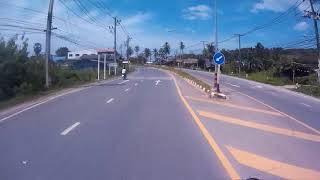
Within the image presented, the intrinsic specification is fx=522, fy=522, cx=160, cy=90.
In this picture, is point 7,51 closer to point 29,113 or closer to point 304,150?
point 29,113

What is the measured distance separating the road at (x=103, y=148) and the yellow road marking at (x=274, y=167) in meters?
0.65

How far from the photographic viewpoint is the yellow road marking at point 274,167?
30.0 ft

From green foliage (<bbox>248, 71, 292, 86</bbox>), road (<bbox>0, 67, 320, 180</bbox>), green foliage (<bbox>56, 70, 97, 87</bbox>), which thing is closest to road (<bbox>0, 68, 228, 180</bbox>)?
road (<bbox>0, 67, 320, 180</bbox>)

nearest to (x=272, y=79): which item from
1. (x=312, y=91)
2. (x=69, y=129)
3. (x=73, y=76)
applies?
(x=312, y=91)

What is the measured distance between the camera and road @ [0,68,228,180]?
8820mm

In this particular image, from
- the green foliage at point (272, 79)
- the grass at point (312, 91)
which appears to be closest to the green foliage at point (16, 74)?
the grass at point (312, 91)

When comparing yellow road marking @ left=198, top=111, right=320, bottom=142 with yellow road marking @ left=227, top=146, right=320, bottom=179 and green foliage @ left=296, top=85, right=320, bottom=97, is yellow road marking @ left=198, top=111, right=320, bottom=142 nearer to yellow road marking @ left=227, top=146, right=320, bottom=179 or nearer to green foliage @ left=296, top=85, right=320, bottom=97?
yellow road marking @ left=227, top=146, right=320, bottom=179

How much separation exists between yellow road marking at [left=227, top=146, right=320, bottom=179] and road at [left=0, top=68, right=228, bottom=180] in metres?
0.65

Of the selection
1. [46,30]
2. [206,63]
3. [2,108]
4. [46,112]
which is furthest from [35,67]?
[206,63]

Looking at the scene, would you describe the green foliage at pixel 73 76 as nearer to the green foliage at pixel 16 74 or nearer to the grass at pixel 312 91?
the green foliage at pixel 16 74

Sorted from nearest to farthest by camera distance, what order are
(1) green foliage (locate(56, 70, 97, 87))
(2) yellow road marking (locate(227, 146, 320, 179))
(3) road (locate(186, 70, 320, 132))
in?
(2) yellow road marking (locate(227, 146, 320, 179)) → (3) road (locate(186, 70, 320, 132)) → (1) green foliage (locate(56, 70, 97, 87))

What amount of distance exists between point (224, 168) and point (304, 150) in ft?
11.0

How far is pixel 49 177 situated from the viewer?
27.4 feet

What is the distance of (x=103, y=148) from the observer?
11.2m
